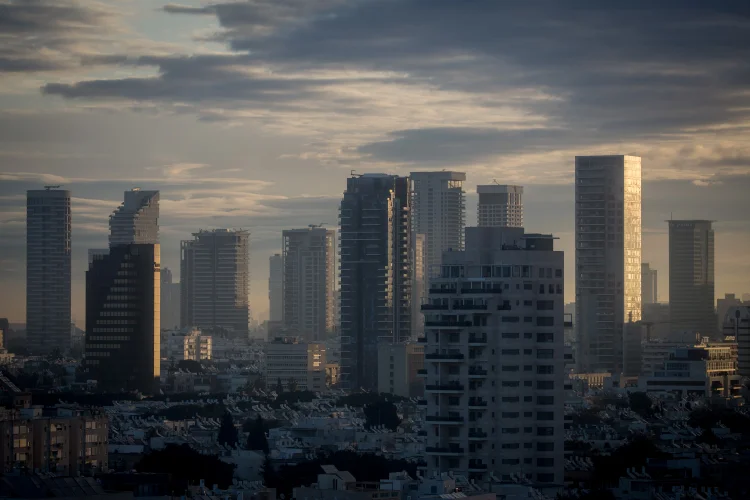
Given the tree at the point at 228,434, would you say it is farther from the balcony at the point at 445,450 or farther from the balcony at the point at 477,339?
the balcony at the point at 477,339

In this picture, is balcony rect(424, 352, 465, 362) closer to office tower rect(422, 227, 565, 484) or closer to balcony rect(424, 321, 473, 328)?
office tower rect(422, 227, 565, 484)

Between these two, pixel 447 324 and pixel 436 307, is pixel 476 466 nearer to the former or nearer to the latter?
pixel 447 324

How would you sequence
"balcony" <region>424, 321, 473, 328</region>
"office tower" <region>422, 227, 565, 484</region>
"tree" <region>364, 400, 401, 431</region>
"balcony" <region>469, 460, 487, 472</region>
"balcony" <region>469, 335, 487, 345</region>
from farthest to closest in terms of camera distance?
1. "tree" <region>364, 400, 401, 431</region>
2. "balcony" <region>469, 335, 487, 345</region>
3. "balcony" <region>424, 321, 473, 328</region>
4. "office tower" <region>422, 227, 565, 484</region>
5. "balcony" <region>469, 460, 487, 472</region>

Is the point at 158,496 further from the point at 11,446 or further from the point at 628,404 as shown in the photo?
the point at 628,404

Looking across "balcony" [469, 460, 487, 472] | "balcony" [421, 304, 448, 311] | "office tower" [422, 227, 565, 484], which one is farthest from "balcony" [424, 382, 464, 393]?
"balcony" [421, 304, 448, 311]

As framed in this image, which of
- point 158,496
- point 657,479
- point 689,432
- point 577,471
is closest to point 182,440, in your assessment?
point 689,432

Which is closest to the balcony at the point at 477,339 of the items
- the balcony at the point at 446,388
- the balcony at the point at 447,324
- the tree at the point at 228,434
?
the balcony at the point at 447,324

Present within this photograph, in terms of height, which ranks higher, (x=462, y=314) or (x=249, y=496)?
(x=462, y=314)
